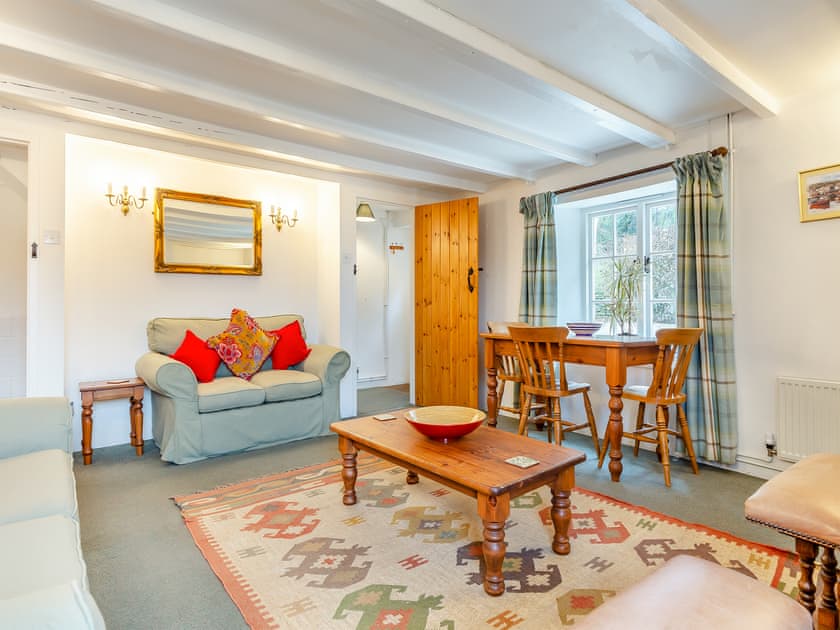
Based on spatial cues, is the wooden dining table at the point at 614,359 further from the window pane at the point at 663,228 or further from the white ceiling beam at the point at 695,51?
the white ceiling beam at the point at 695,51

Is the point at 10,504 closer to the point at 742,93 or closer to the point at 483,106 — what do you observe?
the point at 483,106

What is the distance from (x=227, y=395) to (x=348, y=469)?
1.29 meters

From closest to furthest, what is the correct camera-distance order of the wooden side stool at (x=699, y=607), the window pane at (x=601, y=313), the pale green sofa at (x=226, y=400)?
the wooden side stool at (x=699, y=607), the pale green sofa at (x=226, y=400), the window pane at (x=601, y=313)

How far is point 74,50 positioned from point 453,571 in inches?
116

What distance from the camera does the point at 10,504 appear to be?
54.9 inches

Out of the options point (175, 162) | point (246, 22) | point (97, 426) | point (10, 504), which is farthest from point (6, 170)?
point (10, 504)

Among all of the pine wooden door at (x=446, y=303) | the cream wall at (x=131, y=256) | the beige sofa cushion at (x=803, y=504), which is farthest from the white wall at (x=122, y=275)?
the beige sofa cushion at (x=803, y=504)

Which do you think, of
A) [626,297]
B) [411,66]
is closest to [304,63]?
[411,66]

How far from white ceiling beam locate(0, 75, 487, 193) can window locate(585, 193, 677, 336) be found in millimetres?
1721

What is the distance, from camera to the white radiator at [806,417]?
2582mm

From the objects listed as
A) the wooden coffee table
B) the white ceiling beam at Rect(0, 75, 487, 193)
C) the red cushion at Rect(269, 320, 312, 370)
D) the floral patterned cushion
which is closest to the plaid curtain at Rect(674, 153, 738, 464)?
the wooden coffee table

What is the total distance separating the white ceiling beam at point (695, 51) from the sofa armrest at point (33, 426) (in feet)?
9.05

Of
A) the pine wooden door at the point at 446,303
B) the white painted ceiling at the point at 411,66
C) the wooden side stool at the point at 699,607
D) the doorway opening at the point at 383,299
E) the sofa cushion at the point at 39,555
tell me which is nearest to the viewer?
the wooden side stool at the point at 699,607

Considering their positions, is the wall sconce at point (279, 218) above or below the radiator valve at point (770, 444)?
above
